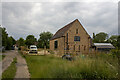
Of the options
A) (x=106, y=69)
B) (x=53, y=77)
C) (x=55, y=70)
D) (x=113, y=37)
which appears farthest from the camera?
(x=113, y=37)

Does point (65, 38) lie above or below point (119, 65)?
above

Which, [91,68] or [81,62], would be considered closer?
[91,68]

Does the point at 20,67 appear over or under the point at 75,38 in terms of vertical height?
under

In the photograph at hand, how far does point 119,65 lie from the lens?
16.0ft

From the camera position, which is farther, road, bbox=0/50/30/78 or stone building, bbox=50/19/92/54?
stone building, bbox=50/19/92/54

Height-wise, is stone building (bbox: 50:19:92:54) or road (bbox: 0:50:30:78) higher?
stone building (bbox: 50:19:92:54)

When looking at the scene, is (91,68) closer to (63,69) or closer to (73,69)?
(73,69)

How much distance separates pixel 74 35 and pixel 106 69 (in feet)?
58.3

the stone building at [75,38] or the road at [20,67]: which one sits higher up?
the stone building at [75,38]

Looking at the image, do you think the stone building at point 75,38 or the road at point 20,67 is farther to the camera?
the stone building at point 75,38

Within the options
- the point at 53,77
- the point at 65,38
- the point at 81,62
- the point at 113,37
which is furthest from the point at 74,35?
the point at 113,37

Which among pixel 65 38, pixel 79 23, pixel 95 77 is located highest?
pixel 79 23

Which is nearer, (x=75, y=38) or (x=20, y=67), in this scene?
(x=20, y=67)

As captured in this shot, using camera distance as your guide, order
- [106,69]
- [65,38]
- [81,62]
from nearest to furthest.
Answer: [106,69] < [81,62] < [65,38]
